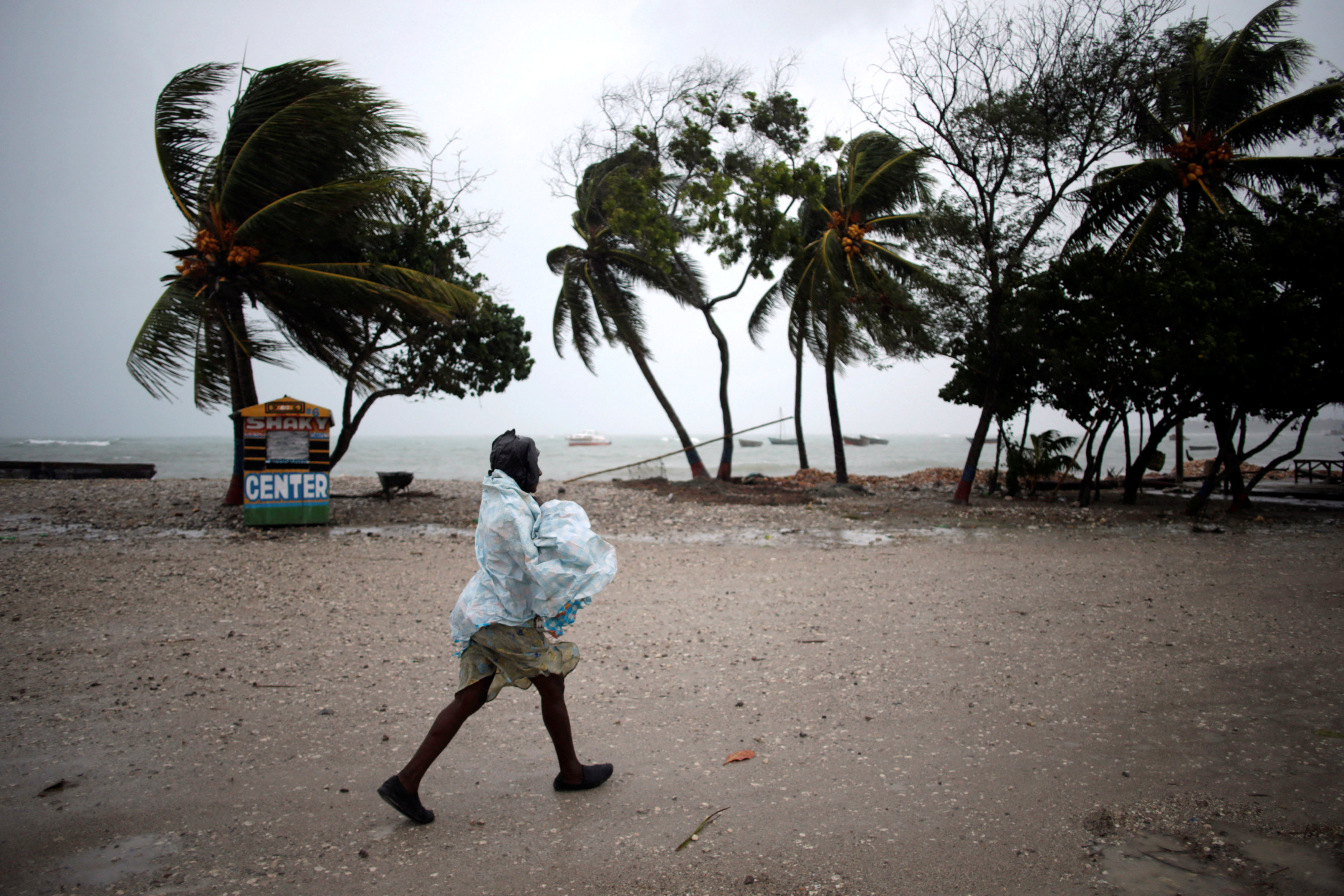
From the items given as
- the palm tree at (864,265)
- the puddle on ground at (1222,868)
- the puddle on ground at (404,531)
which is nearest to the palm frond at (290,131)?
the puddle on ground at (404,531)

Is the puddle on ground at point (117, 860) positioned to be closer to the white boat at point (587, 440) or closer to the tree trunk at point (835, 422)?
the tree trunk at point (835, 422)

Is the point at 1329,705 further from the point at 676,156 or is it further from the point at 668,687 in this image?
the point at 676,156

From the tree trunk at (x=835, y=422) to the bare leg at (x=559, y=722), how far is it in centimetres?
1651

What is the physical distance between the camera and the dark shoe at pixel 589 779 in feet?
10.1

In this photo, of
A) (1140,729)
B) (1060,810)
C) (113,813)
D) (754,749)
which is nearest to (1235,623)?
(1140,729)

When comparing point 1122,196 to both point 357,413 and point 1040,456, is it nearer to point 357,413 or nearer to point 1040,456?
point 1040,456

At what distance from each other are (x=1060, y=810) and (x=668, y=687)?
83.1 inches

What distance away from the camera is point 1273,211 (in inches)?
508

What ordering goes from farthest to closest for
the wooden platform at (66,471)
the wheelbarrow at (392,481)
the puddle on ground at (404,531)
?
the wooden platform at (66,471), the wheelbarrow at (392,481), the puddle on ground at (404,531)

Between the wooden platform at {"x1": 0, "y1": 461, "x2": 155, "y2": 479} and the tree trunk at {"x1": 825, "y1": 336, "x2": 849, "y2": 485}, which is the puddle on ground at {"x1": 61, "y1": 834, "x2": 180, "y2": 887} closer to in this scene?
the tree trunk at {"x1": 825, "y1": 336, "x2": 849, "y2": 485}

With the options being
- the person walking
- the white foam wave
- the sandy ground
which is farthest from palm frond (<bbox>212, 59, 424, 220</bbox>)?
the white foam wave

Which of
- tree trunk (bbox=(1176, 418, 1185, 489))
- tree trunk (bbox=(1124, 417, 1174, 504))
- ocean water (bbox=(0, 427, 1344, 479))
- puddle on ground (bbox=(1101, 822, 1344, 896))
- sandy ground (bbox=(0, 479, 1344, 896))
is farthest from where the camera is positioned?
ocean water (bbox=(0, 427, 1344, 479))

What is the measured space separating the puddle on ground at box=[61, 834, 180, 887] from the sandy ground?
1 centimetres

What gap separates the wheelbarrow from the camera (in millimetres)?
15219
